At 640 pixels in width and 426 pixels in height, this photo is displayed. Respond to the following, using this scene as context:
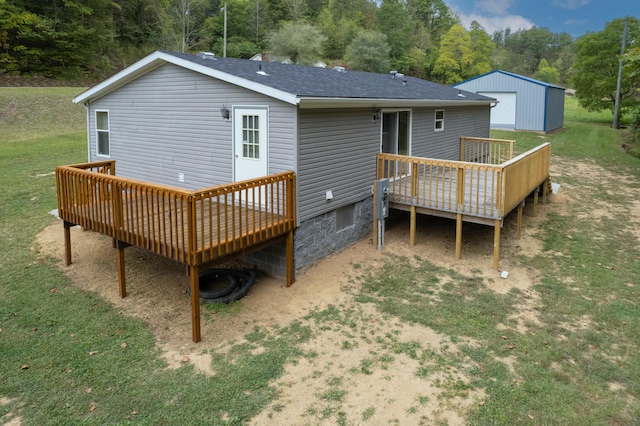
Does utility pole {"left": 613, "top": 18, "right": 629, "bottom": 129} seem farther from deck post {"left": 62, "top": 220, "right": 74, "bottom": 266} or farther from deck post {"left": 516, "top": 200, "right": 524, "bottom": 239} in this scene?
deck post {"left": 62, "top": 220, "right": 74, "bottom": 266}

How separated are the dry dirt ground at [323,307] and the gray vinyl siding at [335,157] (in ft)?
3.68

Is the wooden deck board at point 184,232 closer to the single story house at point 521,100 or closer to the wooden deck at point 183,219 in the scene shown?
the wooden deck at point 183,219

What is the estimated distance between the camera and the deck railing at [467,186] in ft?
27.0

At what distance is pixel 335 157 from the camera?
8477 millimetres

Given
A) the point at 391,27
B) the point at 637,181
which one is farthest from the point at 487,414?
the point at 391,27

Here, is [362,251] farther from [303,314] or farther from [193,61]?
[193,61]

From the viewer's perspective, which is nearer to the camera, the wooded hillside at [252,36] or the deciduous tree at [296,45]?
the wooded hillside at [252,36]

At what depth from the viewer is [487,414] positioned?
4.63 m

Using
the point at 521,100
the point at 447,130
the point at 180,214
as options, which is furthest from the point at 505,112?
the point at 180,214

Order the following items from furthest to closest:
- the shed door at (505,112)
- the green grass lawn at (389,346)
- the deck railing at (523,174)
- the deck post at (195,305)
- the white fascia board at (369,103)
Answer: the shed door at (505,112), the deck railing at (523,174), the white fascia board at (369,103), the deck post at (195,305), the green grass lawn at (389,346)

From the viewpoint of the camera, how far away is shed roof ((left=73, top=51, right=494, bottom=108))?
745 cm

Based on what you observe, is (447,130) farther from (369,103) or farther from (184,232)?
(184,232)

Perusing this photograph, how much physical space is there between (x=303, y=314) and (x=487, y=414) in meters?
2.92

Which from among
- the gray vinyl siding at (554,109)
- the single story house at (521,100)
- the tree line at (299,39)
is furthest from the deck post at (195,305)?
the gray vinyl siding at (554,109)
